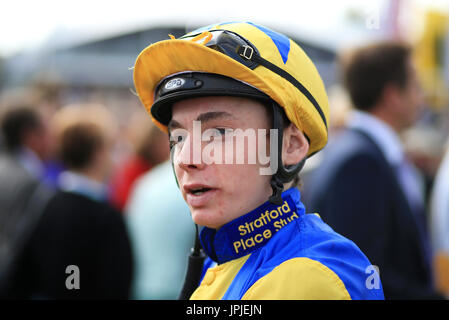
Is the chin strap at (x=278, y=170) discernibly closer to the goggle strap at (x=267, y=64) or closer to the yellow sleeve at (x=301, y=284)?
the goggle strap at (x=267, y=64)

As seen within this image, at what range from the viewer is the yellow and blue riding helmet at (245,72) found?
5.04 feet

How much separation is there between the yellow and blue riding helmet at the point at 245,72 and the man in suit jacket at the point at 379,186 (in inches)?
38.9

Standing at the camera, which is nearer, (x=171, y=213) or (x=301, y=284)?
(x=301, y=284)

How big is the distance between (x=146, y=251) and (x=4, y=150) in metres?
2.20

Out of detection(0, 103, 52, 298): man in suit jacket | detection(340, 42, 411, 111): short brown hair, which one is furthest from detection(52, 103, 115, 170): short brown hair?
detection(340, 42, 411, 111): short brown hair

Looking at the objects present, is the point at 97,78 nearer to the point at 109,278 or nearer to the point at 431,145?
the point at 431,145

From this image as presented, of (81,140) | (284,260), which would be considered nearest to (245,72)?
(284,260)

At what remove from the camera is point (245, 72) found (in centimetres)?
151

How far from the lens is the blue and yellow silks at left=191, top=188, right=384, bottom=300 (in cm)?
134

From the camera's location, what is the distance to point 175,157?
1.70 m

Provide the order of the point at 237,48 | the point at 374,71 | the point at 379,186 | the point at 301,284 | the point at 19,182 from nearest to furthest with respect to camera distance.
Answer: the point at 301,284, the point at 237,48, the point at 379,186, the point at 374,71, the point at 19,182

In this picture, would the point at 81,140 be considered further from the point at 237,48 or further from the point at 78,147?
the point at 237,48

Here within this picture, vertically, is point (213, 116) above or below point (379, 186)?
above

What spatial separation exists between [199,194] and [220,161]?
14cm
